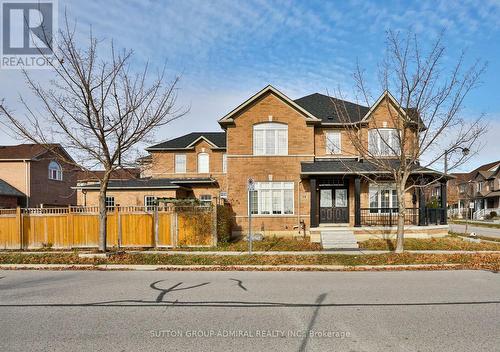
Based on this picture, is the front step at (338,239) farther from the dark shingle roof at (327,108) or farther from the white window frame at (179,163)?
the white window frame at (179,163)

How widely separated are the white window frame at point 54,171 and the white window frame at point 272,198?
987 inches

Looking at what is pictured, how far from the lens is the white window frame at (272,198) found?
21.9m

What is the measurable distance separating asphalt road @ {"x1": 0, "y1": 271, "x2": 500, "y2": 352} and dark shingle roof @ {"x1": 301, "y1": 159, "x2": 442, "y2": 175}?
933 centimetres

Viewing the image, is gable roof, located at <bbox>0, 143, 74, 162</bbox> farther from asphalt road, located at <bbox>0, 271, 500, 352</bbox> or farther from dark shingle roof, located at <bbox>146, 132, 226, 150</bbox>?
asphalt road, located at <bbox>0, 271, 500, 352</bbox>

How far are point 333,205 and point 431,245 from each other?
6.22 metres

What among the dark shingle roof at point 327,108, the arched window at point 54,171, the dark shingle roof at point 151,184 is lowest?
the dark shingle roof at point 151,184

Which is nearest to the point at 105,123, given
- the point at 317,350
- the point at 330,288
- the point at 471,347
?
the point at 330,288

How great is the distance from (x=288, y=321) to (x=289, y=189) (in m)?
15.6

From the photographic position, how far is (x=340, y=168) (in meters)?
20.9

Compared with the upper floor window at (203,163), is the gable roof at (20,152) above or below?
above

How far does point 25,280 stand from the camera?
35.9 ft

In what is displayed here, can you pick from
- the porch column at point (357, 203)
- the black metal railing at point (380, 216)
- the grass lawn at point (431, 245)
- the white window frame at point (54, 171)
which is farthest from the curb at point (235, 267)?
the white window frame at point (54, 171)

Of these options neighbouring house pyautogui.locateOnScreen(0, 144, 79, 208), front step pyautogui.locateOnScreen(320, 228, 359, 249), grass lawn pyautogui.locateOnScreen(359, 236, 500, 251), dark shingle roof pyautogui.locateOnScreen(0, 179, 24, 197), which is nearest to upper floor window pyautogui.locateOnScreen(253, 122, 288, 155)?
front step pyautogui.locateOnScreen(320, 228, 359, 249)

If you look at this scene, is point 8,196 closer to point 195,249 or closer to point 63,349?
point 195,249
